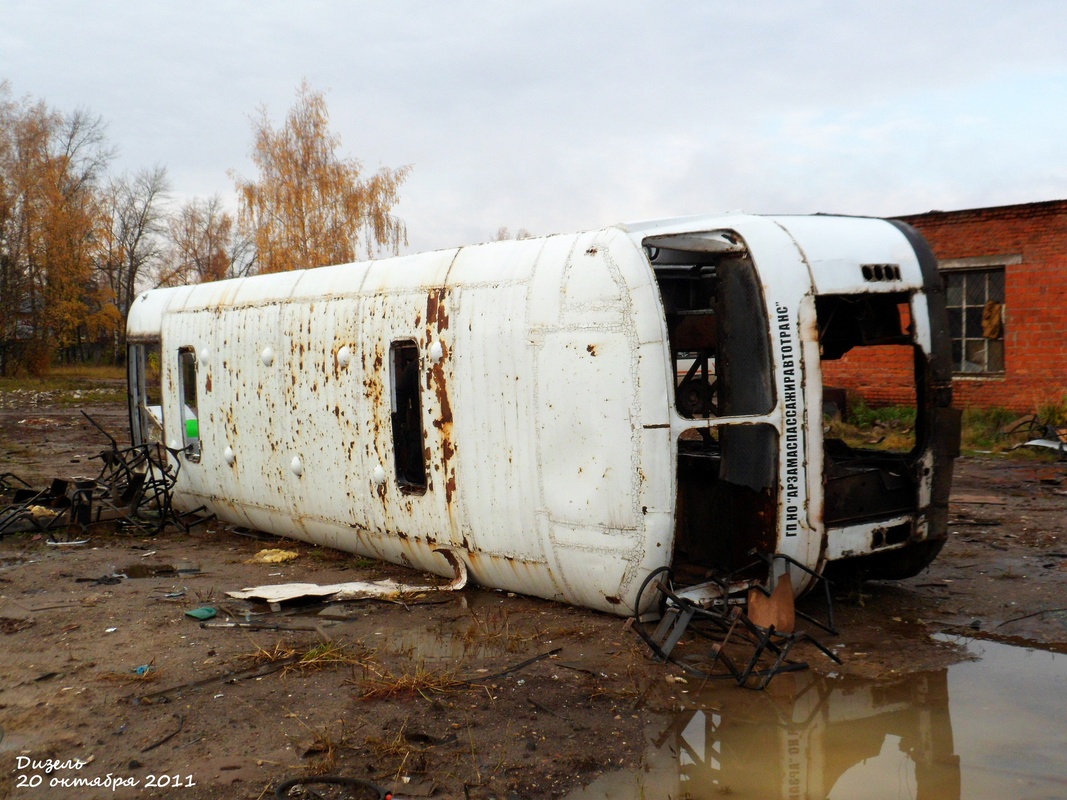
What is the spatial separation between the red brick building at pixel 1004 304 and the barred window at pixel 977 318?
0.06 ft

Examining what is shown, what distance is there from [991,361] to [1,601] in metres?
15.6

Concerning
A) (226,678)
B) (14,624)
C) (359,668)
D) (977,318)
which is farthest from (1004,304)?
(14,624)

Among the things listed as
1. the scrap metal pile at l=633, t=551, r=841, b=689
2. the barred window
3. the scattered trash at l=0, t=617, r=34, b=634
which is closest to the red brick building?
the barred window

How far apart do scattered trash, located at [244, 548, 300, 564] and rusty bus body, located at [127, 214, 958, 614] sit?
58 centimetres

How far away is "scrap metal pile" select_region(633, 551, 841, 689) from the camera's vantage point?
5.32 metres

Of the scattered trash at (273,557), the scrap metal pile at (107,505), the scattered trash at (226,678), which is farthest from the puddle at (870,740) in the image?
the scrap metal pile at (107,505)

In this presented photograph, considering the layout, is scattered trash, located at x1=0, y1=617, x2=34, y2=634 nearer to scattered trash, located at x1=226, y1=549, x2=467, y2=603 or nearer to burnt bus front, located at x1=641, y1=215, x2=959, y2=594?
scattered trash, located at x1=226, y1=549, x2=467, y2=603

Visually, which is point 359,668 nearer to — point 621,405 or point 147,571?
point 621,405

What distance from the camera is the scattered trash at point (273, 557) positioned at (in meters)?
8.39

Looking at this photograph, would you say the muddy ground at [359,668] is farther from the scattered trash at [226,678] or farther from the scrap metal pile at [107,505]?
the scrap metal pile at [107,505]

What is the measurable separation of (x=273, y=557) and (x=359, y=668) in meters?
3.29

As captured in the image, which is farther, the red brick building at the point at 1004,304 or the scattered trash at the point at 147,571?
the red brick building at the point at 1004,304

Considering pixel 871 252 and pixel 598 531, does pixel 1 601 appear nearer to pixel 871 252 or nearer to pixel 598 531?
pixel 598 531

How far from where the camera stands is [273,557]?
8.45m
